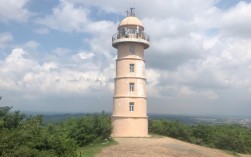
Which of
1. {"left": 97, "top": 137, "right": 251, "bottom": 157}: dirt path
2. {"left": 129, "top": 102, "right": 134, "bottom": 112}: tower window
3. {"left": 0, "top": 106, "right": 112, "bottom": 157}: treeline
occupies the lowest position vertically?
{"left": 97, "top": 137, "right": 251, "bottom": 157}: dirt path

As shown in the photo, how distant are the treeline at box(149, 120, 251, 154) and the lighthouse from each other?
20.5 ft

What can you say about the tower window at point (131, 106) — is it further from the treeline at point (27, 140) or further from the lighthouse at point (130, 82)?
the treeline at point (27, 140)

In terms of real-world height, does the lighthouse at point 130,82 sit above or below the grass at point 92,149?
above

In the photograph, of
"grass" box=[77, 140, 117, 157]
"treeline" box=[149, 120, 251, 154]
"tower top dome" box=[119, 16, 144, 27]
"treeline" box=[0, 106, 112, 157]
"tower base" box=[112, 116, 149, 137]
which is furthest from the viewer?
"treeline" box=[149, 120, 251, 154]

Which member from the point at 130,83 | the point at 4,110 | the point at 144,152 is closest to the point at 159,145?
the point at 144,152

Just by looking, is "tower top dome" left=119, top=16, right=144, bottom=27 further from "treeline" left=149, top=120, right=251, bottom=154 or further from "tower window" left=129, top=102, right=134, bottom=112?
"treeline" left=149, top=120, right=251, bottom=154

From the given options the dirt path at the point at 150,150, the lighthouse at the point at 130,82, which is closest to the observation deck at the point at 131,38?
the lighthouse at the point at 130,82

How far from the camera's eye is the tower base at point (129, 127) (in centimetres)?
3047

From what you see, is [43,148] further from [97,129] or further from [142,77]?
[142,77]

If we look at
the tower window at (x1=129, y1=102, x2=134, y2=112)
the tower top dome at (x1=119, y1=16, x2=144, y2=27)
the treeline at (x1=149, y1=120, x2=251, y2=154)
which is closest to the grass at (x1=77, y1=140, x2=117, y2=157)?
the tower window at (x1=129, y1=102, x2=134, y2=112)

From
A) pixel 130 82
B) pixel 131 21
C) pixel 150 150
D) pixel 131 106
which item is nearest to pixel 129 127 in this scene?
pixel 131 106

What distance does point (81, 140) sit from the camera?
26859mm

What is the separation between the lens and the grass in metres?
22.9

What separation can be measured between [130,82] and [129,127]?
4.18 metres
